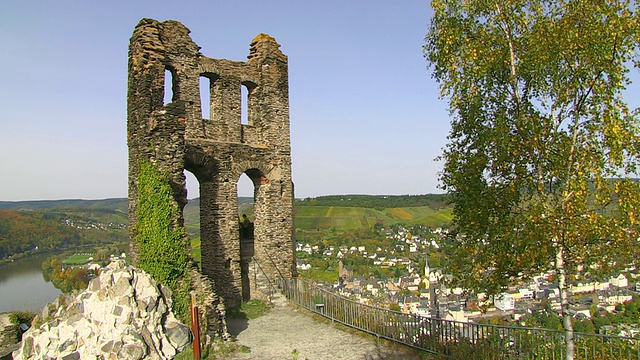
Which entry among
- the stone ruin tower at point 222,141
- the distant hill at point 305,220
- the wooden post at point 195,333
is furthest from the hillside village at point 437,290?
the distant hill at point 305,220

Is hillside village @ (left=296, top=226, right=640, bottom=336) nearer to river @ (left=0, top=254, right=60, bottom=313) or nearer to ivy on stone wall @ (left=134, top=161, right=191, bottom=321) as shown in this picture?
ivy on stone wall @ (left=134, top=161, right=191, bottom=321)

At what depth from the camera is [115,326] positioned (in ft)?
30.3

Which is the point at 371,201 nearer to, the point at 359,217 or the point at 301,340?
the point at 359,217

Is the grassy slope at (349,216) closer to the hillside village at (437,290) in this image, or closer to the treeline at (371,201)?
the treeline at (371,201)

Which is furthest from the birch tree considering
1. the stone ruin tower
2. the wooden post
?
the stone ruin tower

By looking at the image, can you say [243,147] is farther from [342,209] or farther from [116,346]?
[342,209]

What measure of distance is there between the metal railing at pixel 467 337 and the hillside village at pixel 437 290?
45 centimetres

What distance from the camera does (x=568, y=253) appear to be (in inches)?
314

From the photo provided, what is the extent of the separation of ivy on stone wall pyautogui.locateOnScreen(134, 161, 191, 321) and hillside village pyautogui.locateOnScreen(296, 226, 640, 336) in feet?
14.1

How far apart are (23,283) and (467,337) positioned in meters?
49.6

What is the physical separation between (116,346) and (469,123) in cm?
765

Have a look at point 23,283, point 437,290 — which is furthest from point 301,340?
point 23,283

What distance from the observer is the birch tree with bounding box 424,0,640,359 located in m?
7.41

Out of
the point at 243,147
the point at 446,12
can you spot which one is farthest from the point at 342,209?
the point at 446,12
